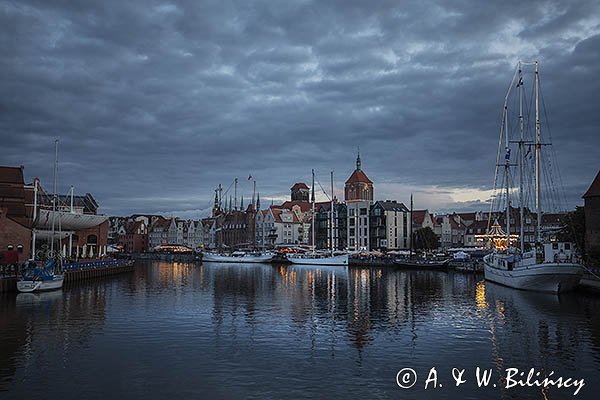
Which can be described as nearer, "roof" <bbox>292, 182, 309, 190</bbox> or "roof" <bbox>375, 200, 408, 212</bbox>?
"roof" <bbox>375, 200, 408, 212</bbox>

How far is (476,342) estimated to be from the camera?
89.6 feet

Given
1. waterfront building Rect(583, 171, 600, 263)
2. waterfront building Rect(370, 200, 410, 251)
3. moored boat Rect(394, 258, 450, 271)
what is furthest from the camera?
waterfront building Rect(370, 200, 410, 251)

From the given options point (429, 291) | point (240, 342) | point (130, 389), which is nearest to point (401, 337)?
point (240, 342)

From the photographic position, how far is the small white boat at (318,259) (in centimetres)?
10656

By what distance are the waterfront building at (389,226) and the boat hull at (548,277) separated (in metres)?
79.2

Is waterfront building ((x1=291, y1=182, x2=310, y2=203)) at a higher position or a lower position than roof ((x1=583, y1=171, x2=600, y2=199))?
higher

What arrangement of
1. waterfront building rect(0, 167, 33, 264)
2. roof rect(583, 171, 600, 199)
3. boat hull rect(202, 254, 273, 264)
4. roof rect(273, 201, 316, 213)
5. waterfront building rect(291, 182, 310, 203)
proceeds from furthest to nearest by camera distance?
1. waterfront building rect(291, 182, 310, 203)
2. roof rect(273, 201, 316, 213)
3. boat hull rect(202, 254, 273, 264)
4. roof rect(583, 171, 600, 199)
5. waterfront building rect(0, 167, 33, 264)

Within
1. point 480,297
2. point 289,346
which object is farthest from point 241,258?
point 289,346

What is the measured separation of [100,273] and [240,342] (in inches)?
2084

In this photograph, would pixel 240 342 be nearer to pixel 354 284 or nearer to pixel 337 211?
pixel 354 284

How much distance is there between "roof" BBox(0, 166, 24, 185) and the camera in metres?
72.1

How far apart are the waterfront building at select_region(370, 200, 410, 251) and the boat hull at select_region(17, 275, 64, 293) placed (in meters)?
92.7

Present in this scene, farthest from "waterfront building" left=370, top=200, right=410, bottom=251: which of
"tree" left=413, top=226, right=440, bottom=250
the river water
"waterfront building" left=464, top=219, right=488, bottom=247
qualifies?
the river water

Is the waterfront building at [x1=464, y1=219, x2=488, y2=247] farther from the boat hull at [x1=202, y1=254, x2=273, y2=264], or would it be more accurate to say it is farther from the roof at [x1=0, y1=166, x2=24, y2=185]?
the roof at [x1=0, y1=166, x2=24, y2=185]
